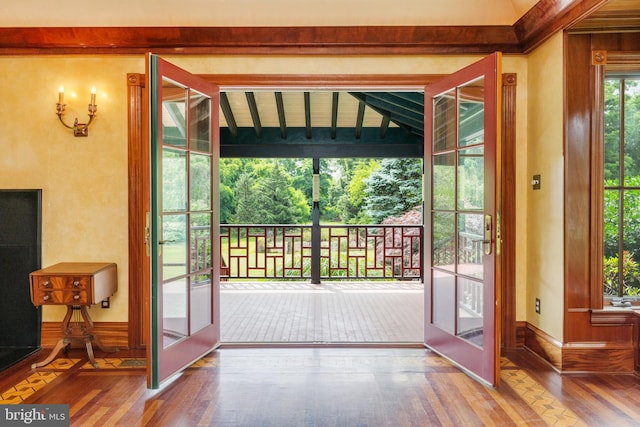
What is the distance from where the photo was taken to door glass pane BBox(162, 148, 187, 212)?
9.52 ft

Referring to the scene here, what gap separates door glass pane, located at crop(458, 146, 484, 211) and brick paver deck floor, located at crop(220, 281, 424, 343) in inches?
54.8

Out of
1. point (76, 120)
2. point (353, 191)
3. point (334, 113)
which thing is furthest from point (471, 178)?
point (353, 191)

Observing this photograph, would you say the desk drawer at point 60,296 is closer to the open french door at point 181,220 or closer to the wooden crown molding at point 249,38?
the open french door at point 181,220

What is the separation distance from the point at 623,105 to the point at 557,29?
75 centimetres

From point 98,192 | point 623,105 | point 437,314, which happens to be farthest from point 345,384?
point 623,105

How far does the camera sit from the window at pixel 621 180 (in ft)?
10.6

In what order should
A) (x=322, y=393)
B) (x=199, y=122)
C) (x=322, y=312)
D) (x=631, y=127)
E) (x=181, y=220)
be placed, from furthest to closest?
(x=322, y=312) → (x=199, y=122) → (x=631, y=127) → (x=181, y=220) → (x=322, y=393)

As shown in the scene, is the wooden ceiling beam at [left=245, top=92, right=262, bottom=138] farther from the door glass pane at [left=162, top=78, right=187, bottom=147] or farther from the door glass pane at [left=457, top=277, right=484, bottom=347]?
the door glass pane at [left=457, top=277, right=484, bottom=347]

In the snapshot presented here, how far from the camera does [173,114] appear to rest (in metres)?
2.99

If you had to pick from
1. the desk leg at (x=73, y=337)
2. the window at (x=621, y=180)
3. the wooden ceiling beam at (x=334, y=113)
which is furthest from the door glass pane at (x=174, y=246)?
the wooden ceiling beam at (x=334, y=113)

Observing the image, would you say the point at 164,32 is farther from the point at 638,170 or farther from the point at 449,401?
the point at 638,170

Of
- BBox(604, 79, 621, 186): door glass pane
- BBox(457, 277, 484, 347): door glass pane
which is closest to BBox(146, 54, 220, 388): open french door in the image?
BBox(457, 277, 484, 347): door glass pane

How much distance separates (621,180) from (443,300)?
5.04 ft

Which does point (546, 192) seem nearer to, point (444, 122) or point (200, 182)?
point (444, 122)
